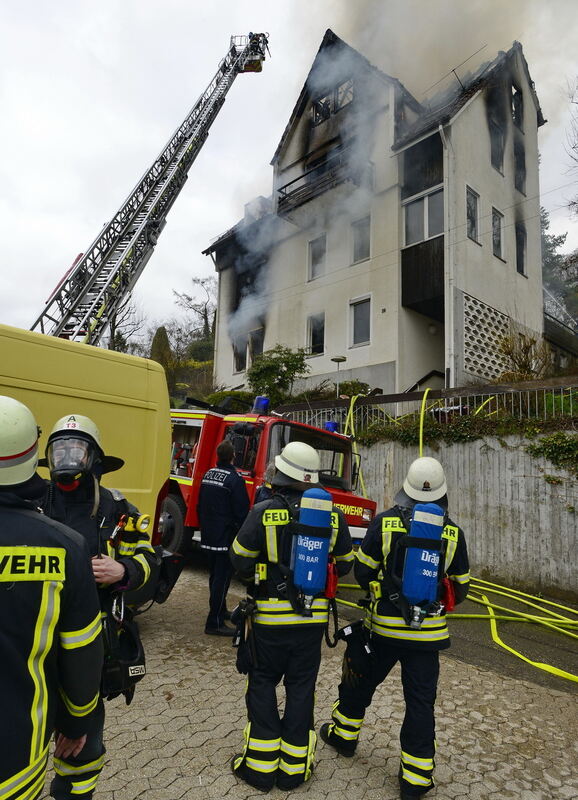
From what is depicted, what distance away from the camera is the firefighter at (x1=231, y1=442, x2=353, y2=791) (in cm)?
244

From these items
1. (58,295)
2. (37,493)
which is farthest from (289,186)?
(37,493)

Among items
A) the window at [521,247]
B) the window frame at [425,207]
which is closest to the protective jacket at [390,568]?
the window frame at [425,207]

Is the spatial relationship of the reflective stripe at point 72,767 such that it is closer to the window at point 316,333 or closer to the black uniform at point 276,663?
the black uniform at point 276,663

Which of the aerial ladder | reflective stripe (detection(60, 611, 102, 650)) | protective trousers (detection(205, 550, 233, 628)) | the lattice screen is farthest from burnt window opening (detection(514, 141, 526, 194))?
reflective stripe (detection(60, 611, 102, 650))

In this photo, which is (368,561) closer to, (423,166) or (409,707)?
(409,707)

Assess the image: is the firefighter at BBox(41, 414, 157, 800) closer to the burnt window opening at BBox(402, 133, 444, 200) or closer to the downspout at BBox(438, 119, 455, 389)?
the downspout at BBox(438, 119, 455, 389)

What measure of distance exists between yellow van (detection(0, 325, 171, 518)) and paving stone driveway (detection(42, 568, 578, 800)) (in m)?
1.48

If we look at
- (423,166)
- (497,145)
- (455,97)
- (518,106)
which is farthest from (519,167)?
(423,166)

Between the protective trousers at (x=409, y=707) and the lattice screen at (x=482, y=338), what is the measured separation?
10327mm

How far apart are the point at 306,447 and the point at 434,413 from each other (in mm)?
5239

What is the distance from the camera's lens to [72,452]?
2.16 m

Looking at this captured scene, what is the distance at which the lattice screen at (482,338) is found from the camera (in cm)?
1215

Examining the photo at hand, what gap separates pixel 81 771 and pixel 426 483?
196 cm

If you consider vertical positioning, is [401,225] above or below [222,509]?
above
